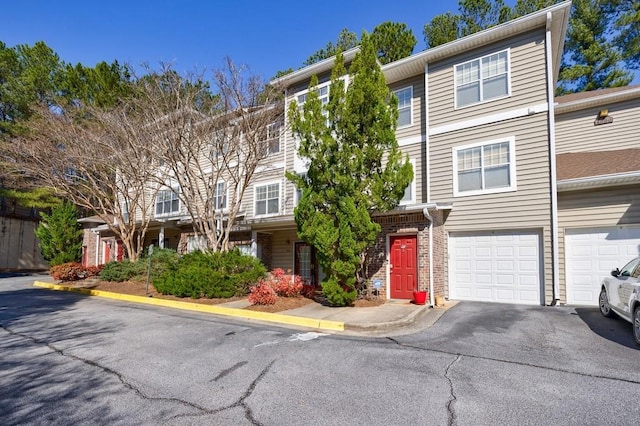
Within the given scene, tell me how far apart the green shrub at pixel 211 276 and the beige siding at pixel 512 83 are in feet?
26.4

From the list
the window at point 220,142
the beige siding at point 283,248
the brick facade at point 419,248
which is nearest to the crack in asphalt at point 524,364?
the brick facade at point 419,248

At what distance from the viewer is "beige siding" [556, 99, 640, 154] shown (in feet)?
40.4

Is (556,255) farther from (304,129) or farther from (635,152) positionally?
(304,129)

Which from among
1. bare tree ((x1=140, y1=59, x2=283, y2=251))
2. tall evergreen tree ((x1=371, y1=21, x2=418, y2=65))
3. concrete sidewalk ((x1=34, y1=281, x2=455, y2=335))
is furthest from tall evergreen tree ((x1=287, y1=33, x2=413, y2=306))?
tall evergreen tree ((x1=371, y1=21, x2=418, y2=65))

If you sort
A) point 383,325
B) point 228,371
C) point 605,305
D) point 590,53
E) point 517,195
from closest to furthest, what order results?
point 228,371, point 383,325, point 605,305, point 517,195, point 590,53

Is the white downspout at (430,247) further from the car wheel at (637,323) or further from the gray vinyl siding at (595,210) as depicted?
the car wheel at (637,323)

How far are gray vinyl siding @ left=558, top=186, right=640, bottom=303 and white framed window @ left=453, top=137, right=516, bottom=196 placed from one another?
1566 millimetres

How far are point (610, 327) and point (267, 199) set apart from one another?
493 inches

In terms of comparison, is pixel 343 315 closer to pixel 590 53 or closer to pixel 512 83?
pixel 512 83

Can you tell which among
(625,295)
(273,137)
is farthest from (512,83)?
(273,137)

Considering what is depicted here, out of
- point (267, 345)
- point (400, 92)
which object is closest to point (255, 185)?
point (400, 92)

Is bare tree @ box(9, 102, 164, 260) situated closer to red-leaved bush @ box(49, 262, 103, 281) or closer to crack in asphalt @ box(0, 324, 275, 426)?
red-leaved bush @ box(49, 262, 103, 281)

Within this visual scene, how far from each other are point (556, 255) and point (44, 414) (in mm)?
11222

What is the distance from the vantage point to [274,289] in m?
11.0
